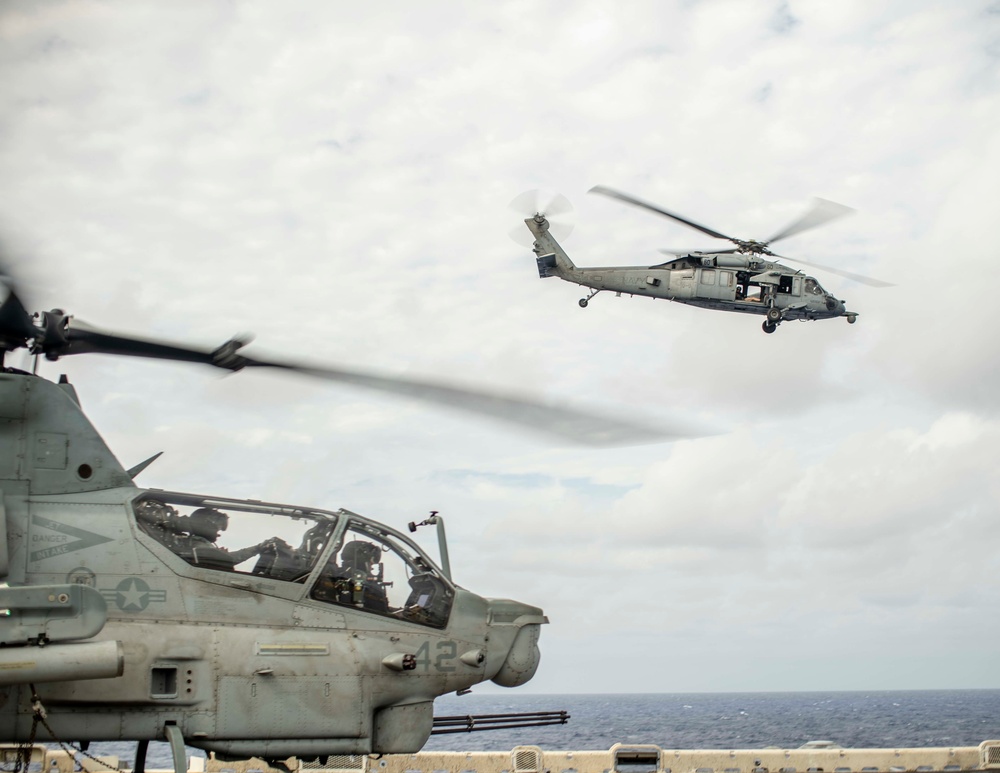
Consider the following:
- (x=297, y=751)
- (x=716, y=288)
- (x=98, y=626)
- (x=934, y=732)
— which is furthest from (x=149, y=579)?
(x=934, y=732)

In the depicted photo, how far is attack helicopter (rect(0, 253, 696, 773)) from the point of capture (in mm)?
8852

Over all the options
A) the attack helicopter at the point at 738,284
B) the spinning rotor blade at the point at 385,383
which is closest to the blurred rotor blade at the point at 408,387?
the spinning rotor blade at the point at 385,383

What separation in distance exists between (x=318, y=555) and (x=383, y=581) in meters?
0.72

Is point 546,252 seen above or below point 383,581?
above

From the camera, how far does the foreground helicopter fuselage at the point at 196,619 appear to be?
880 centimetres

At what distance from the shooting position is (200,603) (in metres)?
9.45

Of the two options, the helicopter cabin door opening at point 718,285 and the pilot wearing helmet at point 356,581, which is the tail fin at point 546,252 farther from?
the pilot wearing helmet at point 356,581

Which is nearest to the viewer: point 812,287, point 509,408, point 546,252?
point 509,408

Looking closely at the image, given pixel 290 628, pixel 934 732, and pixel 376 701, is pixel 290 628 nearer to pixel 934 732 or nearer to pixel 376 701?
pixel 376 701

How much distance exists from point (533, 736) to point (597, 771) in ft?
189

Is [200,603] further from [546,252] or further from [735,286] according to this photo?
[546,252]

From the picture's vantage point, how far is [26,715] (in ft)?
28.8

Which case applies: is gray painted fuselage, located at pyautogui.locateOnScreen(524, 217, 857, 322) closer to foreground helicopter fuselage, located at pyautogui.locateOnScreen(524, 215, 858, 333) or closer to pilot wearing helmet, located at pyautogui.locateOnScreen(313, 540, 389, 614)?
foreground helicopter fuselage, located at pyautogui.locateOnScreen(524, 215, 858, 333)

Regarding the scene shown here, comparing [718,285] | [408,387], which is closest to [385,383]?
[408,387]
